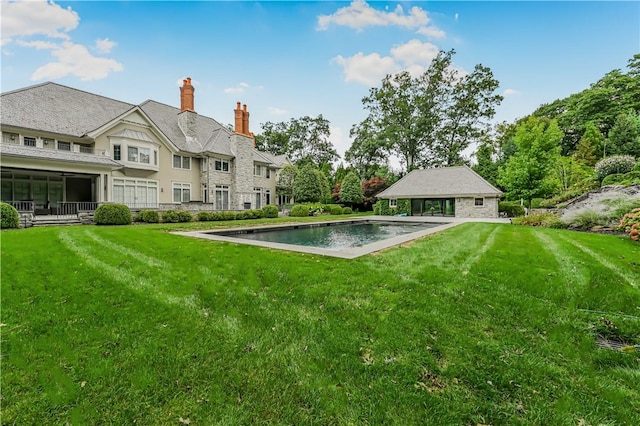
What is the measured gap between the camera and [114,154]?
18.1 m

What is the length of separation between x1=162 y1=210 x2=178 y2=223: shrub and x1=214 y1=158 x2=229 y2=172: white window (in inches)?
289

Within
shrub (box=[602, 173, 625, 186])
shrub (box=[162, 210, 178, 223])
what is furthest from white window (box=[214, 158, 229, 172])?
shrub (box=[602, 173, 625, 186])

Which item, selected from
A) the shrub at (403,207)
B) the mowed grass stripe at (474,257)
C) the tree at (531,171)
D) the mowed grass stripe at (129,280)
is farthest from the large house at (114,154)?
the tree at (531,171)

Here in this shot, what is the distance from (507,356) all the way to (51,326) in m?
5.38

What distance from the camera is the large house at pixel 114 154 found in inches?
607

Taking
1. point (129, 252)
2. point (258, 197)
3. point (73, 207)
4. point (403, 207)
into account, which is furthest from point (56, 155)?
point (403, 207)

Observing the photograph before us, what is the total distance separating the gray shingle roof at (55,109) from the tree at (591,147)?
1799 inches

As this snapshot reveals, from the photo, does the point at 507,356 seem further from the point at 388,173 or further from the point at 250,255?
the point at 388,173

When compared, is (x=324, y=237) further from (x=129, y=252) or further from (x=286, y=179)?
(x=286, y=179)

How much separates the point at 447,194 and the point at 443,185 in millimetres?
1578

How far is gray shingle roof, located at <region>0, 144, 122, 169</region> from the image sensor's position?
13.4 metres

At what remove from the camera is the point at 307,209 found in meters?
26.9

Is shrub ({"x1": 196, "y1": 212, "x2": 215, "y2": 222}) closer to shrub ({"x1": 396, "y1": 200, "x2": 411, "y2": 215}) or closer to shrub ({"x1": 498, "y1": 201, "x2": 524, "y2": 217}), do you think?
shrub ({"x1": 396, "y1": 200, "x2": 411, "y2": 215})

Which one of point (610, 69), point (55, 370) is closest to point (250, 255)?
point (55, 370)
